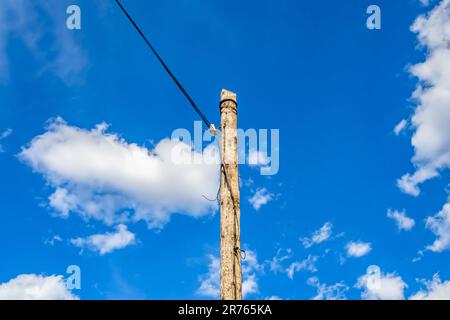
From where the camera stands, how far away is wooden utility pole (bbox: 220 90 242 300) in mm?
7488

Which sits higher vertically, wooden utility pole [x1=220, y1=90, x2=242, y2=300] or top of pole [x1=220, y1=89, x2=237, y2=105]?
top of pole [x1=220, y1=89, x2=237, y2=105]

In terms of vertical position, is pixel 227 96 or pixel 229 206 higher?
pixel 227 96

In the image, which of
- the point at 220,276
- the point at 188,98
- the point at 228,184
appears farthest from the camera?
the point at 188,98

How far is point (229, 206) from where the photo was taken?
7973 mm

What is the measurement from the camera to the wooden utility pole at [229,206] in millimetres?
7488

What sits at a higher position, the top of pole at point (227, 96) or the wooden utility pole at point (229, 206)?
the top of pole at point (227, 96)

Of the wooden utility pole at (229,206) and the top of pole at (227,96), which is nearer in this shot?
the wooden utility pole at (229,206)

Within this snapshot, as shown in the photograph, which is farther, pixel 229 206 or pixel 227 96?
pixel 227 96
